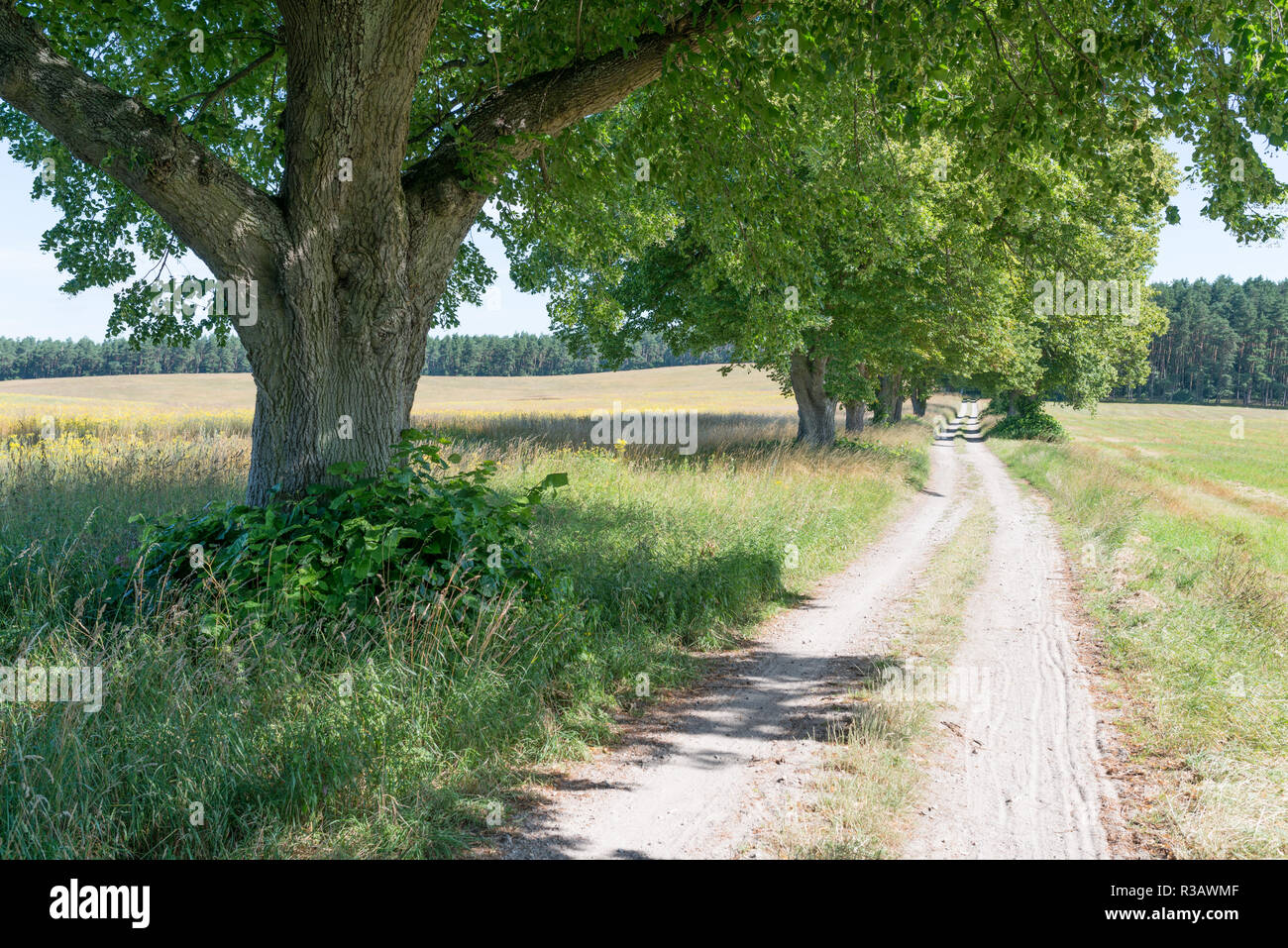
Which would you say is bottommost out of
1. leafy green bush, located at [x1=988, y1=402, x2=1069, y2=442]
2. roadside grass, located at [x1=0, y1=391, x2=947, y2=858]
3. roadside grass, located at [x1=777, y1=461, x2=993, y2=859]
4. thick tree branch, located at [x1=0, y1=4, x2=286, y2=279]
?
roadside grass, located at [x1=777, y1=461, x2=993, y2=859]

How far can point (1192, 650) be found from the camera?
7109 millimetres

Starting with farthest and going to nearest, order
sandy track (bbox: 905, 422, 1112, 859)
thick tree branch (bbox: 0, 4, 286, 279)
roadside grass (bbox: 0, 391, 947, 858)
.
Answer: thick tree branch (bbox: 0, 4, 286, 279)
sandy track (bbox: 905, 422, 1112, 859)
roadside grass (bbox: 0, 391, 947, 858)

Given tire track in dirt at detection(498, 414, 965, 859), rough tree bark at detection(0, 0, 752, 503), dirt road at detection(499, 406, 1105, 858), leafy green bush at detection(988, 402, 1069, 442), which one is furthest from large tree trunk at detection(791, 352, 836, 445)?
leafy green bush at detection(988, 402, 1069, 442)

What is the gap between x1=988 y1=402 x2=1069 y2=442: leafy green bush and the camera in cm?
4257

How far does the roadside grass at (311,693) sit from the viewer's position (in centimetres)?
367

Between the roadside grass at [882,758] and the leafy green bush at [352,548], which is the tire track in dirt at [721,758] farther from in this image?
the leafy green bush at [352,548]

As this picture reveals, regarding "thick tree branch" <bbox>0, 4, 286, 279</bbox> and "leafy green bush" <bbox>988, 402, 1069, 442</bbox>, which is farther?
"leafy green bush" <bbox>988, 402, 1069, 442</bbox>

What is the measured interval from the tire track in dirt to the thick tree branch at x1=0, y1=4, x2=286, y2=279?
4856mm

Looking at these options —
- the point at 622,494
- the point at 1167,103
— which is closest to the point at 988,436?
the point at 622,494

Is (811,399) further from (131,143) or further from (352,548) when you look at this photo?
(131,143)

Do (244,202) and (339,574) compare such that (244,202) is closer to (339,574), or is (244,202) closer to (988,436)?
(339,574)

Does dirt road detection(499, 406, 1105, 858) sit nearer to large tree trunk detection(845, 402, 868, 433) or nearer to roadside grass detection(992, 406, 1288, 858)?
roadside grass detection(992, 406, 1288, 858)

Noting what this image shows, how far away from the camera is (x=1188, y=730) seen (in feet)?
17.8
